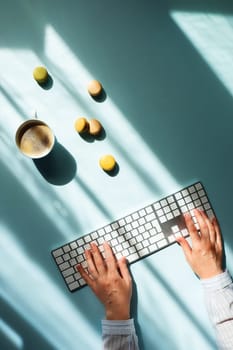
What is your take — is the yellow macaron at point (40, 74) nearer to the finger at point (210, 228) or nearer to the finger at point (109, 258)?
the finger at point (109, 258)

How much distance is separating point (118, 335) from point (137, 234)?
1.00 ft

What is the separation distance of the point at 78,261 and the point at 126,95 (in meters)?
0.53

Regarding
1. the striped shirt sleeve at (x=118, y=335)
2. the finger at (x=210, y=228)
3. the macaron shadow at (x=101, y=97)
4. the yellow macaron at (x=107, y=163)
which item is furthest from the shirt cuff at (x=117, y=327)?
the macaron shadow at (x=101, y=97)

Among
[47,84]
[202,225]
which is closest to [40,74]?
[47,84]

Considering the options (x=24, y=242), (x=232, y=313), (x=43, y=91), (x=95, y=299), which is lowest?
(x=232, y=313)

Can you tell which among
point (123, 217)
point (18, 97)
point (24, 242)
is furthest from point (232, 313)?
point (18, 97)

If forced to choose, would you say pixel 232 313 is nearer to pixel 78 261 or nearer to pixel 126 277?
pixel 126 277

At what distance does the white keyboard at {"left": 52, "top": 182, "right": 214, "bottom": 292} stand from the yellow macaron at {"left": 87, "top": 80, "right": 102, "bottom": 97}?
38cm

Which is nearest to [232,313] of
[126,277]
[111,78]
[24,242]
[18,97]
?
[126,277]

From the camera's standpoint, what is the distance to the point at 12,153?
1.42m

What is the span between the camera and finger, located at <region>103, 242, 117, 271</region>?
1.42 m

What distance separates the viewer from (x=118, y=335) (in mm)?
1402

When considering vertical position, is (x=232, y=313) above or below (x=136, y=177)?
below

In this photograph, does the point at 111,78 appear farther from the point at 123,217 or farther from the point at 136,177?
the point at 123,217
